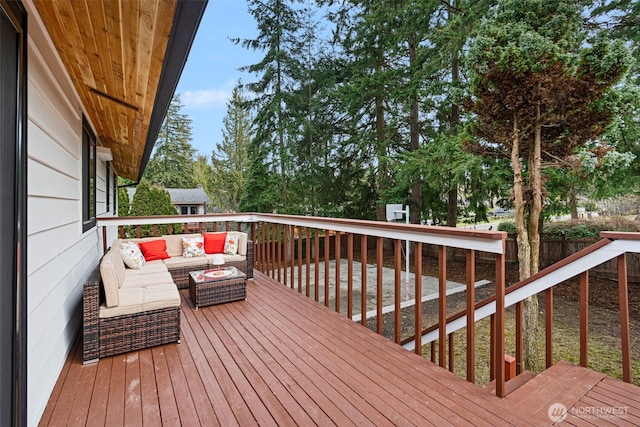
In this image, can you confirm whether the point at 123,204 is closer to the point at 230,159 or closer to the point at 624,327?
the point at 230,159

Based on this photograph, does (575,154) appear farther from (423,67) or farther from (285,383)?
(285,383)

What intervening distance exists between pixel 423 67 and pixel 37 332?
9777 millimetres

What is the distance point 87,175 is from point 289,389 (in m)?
3.67

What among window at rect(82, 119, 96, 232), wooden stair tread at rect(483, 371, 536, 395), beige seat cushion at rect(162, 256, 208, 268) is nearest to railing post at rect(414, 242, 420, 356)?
wooden stair tread at rect(483, 371, 536, 395)

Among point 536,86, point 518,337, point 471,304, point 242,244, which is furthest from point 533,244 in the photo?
point 242,244

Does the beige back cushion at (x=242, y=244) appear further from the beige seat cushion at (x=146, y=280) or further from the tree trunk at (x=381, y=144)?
the tree trunk at (x=381, y=144)

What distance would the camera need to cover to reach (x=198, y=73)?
26391mm

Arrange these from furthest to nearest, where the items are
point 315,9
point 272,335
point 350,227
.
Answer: point 315,9 → point 350,227 → point 272,335

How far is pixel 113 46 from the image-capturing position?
6.51 feet

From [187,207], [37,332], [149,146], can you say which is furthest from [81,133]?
[187,207]

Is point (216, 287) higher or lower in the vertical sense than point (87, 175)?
lower

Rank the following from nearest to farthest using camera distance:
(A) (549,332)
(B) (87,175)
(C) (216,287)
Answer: (A) (549,332) → (C) (216,287) → (B) (87,175)

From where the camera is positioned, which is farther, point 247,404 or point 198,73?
point 198,73

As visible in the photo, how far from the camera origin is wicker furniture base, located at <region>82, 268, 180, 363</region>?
2482 millimetres
